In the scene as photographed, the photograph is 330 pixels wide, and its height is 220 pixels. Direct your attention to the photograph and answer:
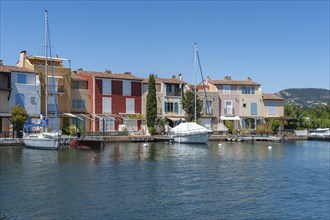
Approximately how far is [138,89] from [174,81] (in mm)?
6293

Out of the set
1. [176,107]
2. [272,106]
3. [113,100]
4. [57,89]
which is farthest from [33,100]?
[272,106]

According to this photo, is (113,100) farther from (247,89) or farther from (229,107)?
(247,89)

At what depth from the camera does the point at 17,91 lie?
176 ft

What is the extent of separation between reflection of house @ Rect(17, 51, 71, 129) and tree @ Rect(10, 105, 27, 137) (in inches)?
180

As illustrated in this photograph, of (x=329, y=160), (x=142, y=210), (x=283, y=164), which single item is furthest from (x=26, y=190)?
(x=329, y=160)

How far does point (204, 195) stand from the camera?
2344 cm

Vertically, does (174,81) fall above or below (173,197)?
above

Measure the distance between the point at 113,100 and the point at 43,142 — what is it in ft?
60.2

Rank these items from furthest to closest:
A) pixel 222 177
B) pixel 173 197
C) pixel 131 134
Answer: pixel 131 134 → pixel 222 177 → pixel 173 197

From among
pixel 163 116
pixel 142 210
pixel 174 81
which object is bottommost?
pixel 142 210

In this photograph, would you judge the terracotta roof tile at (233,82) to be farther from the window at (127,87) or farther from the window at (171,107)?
the window at (127,87)

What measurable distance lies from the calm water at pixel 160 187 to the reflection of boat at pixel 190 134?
52.6 ft

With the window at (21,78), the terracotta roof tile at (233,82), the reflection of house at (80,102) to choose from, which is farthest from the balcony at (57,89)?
the terracotta roof tile at (233,82)

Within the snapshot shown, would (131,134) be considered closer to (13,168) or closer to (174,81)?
(174,81)
